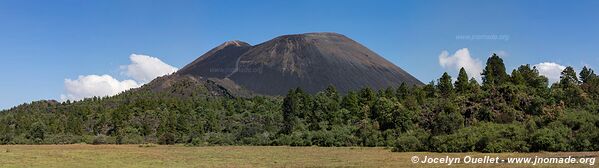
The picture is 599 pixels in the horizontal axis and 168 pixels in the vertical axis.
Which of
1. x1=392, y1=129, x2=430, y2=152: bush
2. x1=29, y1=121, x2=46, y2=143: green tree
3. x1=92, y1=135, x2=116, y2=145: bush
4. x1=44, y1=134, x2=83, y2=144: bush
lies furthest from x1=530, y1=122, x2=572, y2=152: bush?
x1=29, y1=121, x2=46, y2=143: green tree

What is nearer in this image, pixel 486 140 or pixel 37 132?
pixel 486 140

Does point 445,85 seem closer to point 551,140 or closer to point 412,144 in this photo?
point 412,144

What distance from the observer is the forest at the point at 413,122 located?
6419 centimetres

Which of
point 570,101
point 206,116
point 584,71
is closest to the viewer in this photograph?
point 570,101

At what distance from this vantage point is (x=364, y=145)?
88.1 m

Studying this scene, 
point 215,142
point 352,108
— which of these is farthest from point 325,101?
point 215,142

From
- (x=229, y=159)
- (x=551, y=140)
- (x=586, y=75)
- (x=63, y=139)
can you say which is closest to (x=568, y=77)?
(x=586, y=75)

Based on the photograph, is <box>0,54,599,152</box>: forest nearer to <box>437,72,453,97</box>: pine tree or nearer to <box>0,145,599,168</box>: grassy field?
<box>437,72,453,97</box>: pine tree

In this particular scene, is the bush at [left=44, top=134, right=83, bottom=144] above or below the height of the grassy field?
above

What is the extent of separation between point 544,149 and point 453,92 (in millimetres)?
40777

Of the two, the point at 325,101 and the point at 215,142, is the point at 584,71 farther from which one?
the point at 215,142

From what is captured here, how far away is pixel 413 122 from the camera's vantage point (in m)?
90.2

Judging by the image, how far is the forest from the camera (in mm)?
64188

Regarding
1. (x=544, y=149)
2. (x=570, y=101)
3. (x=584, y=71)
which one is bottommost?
(x=544, y=149)
